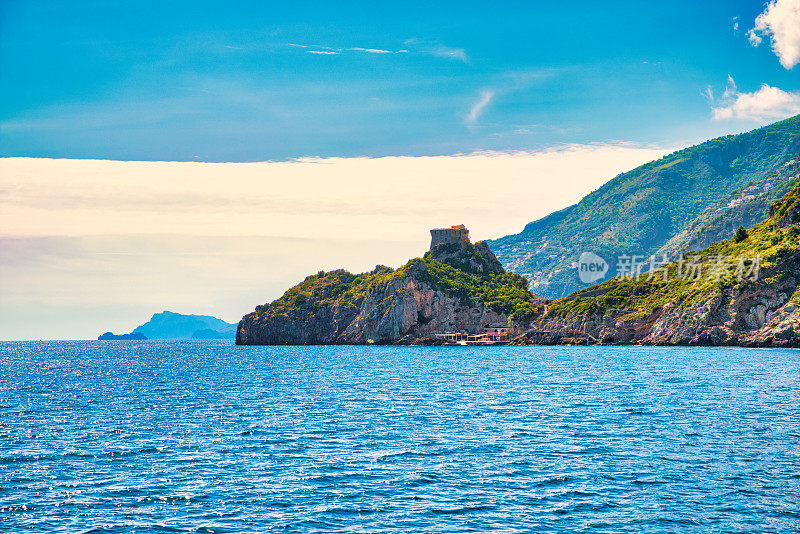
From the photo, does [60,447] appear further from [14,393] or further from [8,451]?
[14,393]

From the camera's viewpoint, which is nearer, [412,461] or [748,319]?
[412,461]

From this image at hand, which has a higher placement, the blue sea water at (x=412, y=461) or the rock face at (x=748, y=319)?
the rock face at (x=748, y=319)

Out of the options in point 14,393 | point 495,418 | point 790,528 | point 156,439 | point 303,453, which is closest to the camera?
point 790,528

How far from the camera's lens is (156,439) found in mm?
55875

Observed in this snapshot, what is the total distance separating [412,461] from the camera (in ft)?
152

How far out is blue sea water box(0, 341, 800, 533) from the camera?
111 feet

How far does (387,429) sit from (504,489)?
22139 millimetres

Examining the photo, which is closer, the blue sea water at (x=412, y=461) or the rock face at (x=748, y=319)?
the blue sea water at (x=412, y=461)

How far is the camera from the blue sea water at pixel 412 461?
33844mm

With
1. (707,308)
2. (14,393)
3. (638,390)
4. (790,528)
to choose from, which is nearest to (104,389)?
(14,393)

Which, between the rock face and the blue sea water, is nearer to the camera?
the blue sea water

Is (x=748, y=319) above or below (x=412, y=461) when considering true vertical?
above

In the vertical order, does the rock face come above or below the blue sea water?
above

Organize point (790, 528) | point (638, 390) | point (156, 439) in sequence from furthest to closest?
point (638, 390), point (156, 439), point (790, 528)
